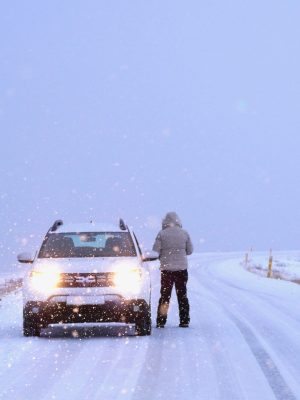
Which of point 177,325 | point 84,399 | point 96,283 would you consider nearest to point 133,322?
point 96,283

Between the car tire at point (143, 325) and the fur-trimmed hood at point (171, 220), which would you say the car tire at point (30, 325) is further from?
the fur-trimmed hood at point (171, 220)

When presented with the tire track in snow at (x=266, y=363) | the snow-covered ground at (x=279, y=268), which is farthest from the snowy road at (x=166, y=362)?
the snow-covered ground at (x=279, y=268)

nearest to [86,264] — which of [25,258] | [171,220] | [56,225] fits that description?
[25,258]

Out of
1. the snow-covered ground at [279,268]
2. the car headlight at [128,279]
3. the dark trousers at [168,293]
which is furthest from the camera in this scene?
the snow-covered ground at [279,268]

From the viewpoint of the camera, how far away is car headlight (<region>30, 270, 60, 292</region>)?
10.9 meters

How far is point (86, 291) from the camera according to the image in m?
10.8

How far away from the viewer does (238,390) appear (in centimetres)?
718

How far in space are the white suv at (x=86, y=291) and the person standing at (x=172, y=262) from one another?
1.10 metres

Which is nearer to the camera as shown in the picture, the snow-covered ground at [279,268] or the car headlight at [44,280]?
the car headlight at [44,280]

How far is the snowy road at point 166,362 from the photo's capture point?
7.13 metres

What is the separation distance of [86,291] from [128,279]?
63 centimetres

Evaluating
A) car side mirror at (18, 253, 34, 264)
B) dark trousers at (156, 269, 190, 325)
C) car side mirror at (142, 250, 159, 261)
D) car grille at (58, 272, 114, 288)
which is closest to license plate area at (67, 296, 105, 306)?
car grille at (58, 272, 114, 288)

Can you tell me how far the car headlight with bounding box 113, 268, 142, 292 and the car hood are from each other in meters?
0.08

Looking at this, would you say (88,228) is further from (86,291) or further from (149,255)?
(86,291)
